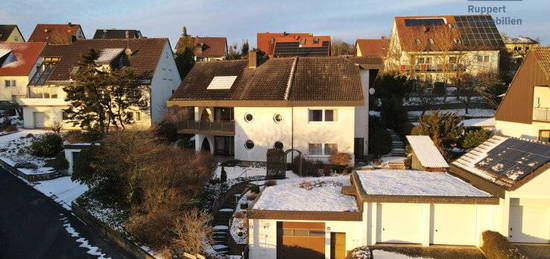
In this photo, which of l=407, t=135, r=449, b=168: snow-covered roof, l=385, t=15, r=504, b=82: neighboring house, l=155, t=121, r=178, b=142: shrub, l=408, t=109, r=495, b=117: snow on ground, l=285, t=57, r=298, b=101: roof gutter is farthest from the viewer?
l=385, t=15, r=504, b=82: neighboring house

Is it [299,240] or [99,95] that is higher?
[99,95]

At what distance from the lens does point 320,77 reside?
26.0m

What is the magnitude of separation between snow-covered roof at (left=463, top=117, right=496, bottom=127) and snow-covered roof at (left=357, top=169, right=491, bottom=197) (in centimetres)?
1275

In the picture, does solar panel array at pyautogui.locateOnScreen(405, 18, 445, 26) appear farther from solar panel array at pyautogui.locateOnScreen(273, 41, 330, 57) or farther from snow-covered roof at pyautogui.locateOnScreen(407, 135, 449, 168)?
snow-covered roof at pyautogui.locateOnScreen(407, 135, 449, 168)

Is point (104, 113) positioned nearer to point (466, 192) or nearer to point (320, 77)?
point (320, 77)

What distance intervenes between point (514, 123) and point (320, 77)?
11.4 metres

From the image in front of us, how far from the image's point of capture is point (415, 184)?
15.4m

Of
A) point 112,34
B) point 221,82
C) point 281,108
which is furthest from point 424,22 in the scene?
point 112,34

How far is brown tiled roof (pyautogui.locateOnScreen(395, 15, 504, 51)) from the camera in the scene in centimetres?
3984

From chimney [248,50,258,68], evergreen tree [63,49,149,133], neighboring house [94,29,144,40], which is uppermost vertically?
neighboring house [94,29,144,40]

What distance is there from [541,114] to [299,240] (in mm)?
16391

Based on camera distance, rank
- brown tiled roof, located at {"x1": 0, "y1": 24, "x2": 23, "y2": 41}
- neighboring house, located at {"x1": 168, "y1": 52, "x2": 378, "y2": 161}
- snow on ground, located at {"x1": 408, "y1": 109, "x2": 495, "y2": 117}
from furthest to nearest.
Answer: brown tiled roof, located at {"x1": 0, "y1": 24, "x2": 23, "y2": 41} → snow on ground, located at {"x1": 408, "y1": 109, "x2": 495, "y2": 117} → neighboring house, located at {"x1": 168, "y1": 52, "x2": 378, "y2": 161}

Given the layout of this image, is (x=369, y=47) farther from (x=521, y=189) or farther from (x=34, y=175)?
(x=521, y=189)

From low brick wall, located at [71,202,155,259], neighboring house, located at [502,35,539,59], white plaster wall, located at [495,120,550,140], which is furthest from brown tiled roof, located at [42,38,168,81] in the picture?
neighboring house, located at [502,35,539,59]
